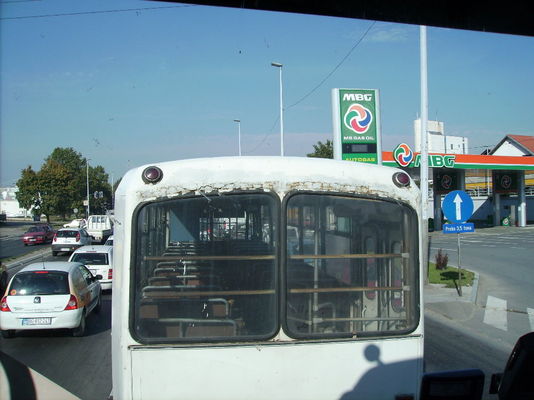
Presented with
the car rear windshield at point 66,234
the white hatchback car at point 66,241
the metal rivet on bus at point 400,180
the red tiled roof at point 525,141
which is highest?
the red tiled roof at point 525,141

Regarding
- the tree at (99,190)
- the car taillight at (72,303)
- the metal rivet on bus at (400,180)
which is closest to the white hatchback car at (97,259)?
the car taillight at (72,303)

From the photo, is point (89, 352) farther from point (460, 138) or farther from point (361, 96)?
point (460, 138)

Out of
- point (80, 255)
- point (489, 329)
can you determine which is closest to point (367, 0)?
point (489, 329)

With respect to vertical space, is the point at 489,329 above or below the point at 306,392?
below

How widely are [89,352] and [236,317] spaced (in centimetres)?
657

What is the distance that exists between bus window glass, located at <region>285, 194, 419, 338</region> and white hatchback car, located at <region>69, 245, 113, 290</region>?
1335 cm

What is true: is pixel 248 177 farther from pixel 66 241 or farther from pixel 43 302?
pixel 66 241

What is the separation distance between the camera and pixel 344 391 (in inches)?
130

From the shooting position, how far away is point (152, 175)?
10.9 ft

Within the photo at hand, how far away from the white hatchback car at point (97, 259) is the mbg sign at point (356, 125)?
→ 7.93 metres

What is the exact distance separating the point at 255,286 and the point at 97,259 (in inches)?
565

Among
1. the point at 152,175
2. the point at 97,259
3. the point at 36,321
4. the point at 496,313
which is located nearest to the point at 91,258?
the point at 97,259

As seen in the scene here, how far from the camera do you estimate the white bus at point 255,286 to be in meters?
3.24

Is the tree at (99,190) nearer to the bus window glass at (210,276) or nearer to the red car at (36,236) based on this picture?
the red car at (36,236)
